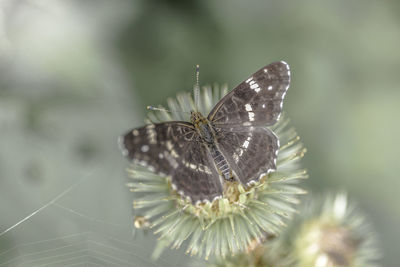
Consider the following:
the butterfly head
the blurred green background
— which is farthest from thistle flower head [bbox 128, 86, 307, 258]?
the blurred green background

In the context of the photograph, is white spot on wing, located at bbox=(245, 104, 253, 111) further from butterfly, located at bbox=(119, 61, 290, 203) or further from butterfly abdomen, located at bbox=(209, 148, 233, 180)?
butterfly abdomen, located at bbox=(209, 148, 233, 180)

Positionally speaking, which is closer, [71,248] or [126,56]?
[71,248]

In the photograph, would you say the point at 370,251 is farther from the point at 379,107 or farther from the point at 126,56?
the point at 126,56

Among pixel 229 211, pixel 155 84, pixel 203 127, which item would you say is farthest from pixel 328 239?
pixel 155 84

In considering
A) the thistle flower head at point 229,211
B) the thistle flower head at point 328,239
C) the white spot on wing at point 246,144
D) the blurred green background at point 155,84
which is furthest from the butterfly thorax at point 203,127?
the blurred green background at point 155,84

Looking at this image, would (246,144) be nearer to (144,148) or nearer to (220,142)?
(220,142)

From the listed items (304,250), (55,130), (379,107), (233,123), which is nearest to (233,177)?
(233,123)
